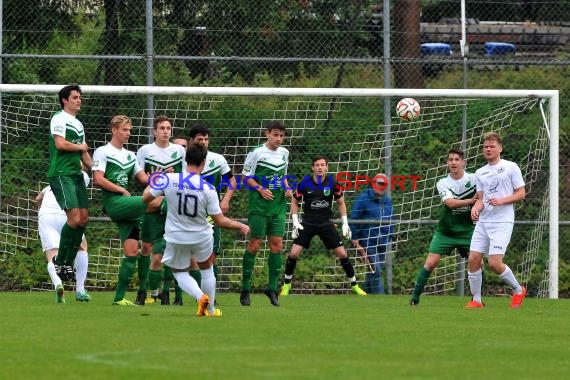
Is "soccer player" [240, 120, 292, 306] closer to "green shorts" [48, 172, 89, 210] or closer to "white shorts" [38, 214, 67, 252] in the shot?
"green shorts" [48, 172, 89, 210]

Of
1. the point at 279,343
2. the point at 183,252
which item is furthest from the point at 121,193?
the point at 279,343

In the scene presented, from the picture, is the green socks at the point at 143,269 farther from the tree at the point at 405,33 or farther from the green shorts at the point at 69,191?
the tree at the point at 405,33

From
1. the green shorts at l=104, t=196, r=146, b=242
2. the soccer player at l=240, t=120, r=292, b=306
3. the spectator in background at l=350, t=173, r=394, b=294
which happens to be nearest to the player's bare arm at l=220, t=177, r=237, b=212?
the soccer player at l=240, t=120, r=292, b=306

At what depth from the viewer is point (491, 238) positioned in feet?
47.4

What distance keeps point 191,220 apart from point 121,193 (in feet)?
6.45

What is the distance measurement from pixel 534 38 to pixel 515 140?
2.99 metres

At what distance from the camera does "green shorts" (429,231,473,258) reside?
15.4m

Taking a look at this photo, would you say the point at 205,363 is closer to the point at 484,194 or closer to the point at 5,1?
the point at 484,194

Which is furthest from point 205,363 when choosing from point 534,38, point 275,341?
point 534,38

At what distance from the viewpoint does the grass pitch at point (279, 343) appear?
25.3 ft

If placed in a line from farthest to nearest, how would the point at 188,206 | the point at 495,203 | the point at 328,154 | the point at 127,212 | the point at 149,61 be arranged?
the point at 328,154 → the point at 149,61 → the point at 495,203 → the point at 127,212 → the point at 188,206

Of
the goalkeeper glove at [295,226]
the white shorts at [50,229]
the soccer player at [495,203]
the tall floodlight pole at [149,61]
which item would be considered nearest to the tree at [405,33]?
the goalkeeper glove at [295,226]

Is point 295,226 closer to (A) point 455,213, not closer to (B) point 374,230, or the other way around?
(B) point 374,230


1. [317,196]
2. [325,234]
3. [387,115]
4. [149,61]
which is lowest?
[325,234]
